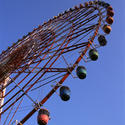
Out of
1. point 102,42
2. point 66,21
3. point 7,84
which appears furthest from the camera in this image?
point 66,21

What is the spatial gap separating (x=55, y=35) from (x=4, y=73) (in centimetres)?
376

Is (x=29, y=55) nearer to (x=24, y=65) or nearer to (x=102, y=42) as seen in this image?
(x=24, y=65)

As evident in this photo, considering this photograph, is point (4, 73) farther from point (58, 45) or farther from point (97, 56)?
point (97, 56)

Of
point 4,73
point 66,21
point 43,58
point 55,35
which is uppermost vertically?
point 66,21

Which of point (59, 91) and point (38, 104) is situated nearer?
point (38, 104)

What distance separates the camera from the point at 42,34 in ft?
49.3

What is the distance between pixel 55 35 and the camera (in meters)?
13.8

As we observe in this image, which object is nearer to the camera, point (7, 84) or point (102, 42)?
point (102, 42)

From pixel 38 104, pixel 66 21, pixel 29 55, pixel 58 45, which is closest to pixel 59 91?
pixel 38 104

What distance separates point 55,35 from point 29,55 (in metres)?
1.97

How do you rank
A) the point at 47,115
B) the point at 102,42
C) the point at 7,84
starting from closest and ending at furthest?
1. the point at 47,115
2. the point at 102,42
3. the point at 7,84

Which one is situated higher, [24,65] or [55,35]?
[55,35]

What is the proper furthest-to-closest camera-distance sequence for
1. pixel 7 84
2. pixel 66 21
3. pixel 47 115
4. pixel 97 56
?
1. pixel 66 21
2. pixel 7 84
3. pixel 97 56
4. pixel 47 115

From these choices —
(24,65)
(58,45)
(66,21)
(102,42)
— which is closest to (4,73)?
(24,65)
